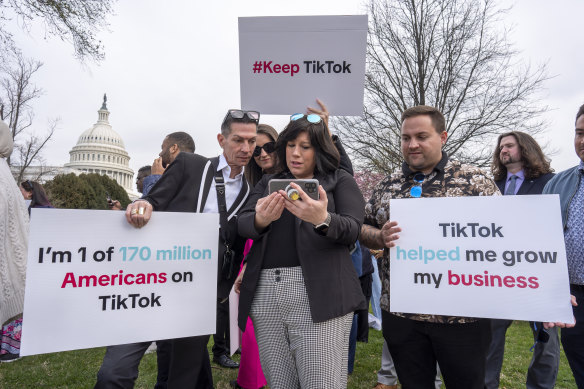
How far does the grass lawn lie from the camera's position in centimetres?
437

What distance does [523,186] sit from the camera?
383cm

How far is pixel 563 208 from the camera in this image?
239cm

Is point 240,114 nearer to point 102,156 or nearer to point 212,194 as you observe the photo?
point 212,194

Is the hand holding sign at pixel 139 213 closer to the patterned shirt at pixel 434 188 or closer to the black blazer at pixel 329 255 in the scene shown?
the black blazer at pixel 329 255

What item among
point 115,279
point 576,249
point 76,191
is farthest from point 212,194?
point 76,191

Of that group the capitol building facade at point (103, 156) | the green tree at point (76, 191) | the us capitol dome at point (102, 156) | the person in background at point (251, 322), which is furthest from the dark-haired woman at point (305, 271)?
the us capitol dome at point (102, 156)

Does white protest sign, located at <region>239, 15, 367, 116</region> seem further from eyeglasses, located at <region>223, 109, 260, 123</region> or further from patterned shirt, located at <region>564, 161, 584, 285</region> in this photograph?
patterned shirt, located at <region>564, 161, 584, 285</region>

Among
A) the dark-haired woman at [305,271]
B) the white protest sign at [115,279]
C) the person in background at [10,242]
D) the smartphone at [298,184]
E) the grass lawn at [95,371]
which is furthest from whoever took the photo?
the grass lawn at [95,371]

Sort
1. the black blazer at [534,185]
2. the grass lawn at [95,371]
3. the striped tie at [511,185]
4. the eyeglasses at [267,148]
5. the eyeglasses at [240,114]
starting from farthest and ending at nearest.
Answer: the grass lawn at [95,371] < the striped tie at [511,185] < the black blazer at [534,185] < the eyeglasses at [267,148] < the eyeglasses at [240,114]

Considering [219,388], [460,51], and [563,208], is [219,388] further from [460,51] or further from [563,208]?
[460,51]

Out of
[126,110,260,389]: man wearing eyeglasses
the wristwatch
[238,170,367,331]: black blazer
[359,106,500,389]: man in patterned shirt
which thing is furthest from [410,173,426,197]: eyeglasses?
[126,110,260,389]: man wearing eyeglasses

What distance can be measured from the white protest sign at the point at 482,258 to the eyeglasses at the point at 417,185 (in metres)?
0.13

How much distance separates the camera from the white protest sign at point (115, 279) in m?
1.97

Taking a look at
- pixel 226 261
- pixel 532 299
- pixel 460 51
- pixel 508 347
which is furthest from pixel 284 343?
pixel 460 51
